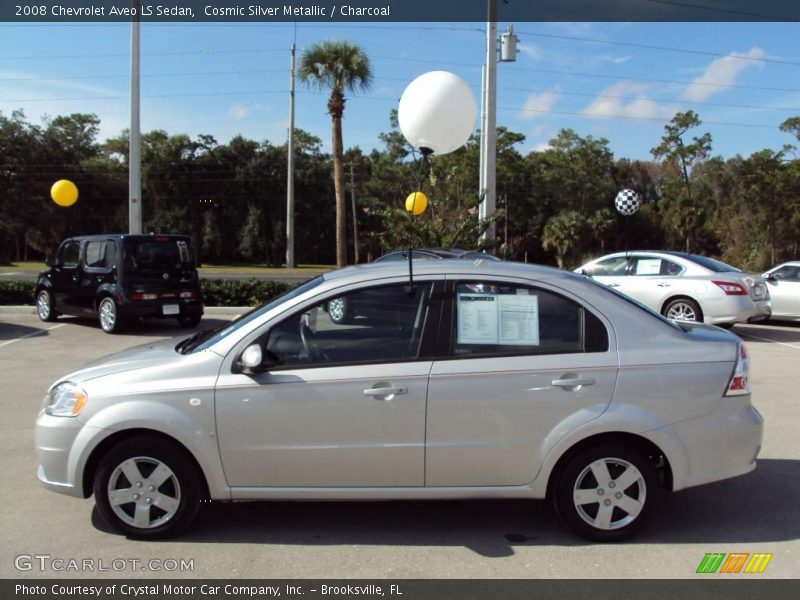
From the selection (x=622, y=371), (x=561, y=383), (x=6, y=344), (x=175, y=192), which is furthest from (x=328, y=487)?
(x=175, y=192)

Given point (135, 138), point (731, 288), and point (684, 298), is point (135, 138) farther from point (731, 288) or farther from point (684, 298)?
point (731, 288)

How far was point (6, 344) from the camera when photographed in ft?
35.7

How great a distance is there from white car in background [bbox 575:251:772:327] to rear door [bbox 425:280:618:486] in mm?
8330

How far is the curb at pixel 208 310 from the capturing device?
14.4m

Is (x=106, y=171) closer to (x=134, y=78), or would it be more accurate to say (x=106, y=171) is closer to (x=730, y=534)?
(x=134, y=78)

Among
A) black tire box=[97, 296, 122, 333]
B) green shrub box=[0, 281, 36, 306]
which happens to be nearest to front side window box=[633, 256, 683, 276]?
black tire box=[97, 296, 122, 333]

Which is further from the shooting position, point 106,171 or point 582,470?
point 106,171

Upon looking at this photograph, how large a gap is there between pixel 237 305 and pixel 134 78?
6.35m

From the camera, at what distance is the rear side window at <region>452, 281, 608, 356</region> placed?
3789 mm

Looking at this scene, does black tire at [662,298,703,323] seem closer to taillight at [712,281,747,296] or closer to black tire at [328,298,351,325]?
taillight at [712,281,747,296]

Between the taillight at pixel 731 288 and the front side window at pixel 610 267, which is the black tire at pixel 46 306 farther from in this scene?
the taillight at pixel 731 288

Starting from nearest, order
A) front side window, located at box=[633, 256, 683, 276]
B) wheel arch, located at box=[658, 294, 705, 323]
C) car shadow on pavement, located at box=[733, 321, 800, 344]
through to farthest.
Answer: wheel arch, located at box=[658, 294, 705, 323] < car shadow on pavement, located at box=[733, 321, 800, 344] < front side window, located at box=[633, 256, 683, 276]

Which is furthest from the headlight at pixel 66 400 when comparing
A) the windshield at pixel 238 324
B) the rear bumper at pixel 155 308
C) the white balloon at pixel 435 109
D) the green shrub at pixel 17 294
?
the green shrub at pixel 17 294

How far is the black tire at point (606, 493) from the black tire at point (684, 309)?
8.88 metres
